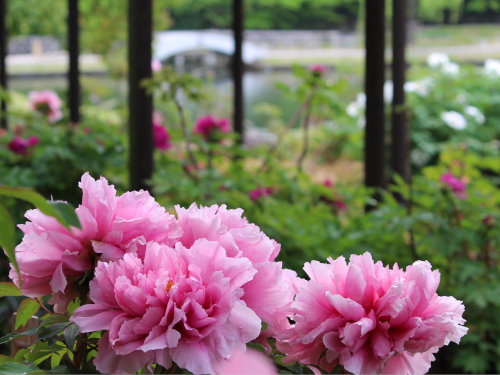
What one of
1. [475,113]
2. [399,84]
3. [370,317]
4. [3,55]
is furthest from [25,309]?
[475,113]

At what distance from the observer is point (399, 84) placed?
2.96m

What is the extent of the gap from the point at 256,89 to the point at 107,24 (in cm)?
864

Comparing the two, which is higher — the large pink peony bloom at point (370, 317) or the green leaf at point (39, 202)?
the green leaf at point (39, 202)

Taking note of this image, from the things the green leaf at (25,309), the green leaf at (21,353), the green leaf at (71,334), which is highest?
the green leaf at (71,334)

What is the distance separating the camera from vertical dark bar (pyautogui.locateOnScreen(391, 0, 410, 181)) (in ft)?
9.72

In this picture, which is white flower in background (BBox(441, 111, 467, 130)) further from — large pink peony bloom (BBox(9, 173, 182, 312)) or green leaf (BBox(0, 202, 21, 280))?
green leaf (BBox(0, 202, 21, 280))

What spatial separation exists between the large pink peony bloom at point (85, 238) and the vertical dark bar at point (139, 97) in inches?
56.7

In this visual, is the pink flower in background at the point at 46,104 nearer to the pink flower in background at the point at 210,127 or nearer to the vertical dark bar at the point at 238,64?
the vertical dark bar at the point at 238,64

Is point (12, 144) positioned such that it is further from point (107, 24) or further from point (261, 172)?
point (107, 24)

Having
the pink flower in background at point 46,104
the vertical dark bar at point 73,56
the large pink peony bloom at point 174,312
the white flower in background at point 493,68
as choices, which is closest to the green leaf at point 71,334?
the large pink peony bloom at point 174,312

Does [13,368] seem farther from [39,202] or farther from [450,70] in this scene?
[450,70]

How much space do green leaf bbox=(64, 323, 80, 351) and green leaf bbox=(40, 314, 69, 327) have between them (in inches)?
1.2

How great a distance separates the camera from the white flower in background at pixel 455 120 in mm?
4777

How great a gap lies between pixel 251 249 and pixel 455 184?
1362 mm
